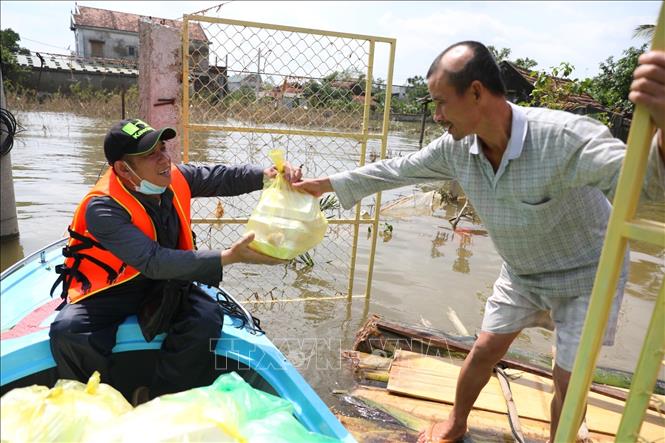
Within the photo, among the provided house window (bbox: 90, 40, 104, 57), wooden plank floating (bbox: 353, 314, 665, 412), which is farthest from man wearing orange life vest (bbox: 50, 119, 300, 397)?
house window (bbox: 90, 40, 104, 57)

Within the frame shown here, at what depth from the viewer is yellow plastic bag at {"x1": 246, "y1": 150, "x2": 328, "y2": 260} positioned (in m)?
2.20

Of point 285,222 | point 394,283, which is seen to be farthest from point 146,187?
point 394,283

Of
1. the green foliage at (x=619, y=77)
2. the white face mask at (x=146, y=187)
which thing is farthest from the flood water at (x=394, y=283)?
the green foliage at (x=619, y=77)

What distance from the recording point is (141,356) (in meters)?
2.50

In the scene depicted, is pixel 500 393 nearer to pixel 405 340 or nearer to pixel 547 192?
pixel 405 340

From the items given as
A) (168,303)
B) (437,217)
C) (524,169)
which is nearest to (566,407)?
(524,169)

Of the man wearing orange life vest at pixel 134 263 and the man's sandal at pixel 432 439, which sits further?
the man's sandal at pixel 432 439

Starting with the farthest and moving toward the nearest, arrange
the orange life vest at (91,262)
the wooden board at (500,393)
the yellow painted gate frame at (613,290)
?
the wooden board at (500,393) < the orange life vest at (91,262) < the yellow painted gate frame at (613,290)

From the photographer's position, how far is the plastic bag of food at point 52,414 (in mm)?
1517

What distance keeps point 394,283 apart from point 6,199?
5.21m

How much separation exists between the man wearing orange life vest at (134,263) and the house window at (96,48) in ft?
144

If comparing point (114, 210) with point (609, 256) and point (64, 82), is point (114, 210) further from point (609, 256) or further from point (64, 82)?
point (64, 82)

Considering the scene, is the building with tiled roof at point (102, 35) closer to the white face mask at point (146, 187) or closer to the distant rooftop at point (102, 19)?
the distant rooftop at point (102, 19)

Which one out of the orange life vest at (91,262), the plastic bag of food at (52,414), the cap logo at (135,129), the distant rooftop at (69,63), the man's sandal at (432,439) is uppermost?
the distant rooftop at (69,63)
